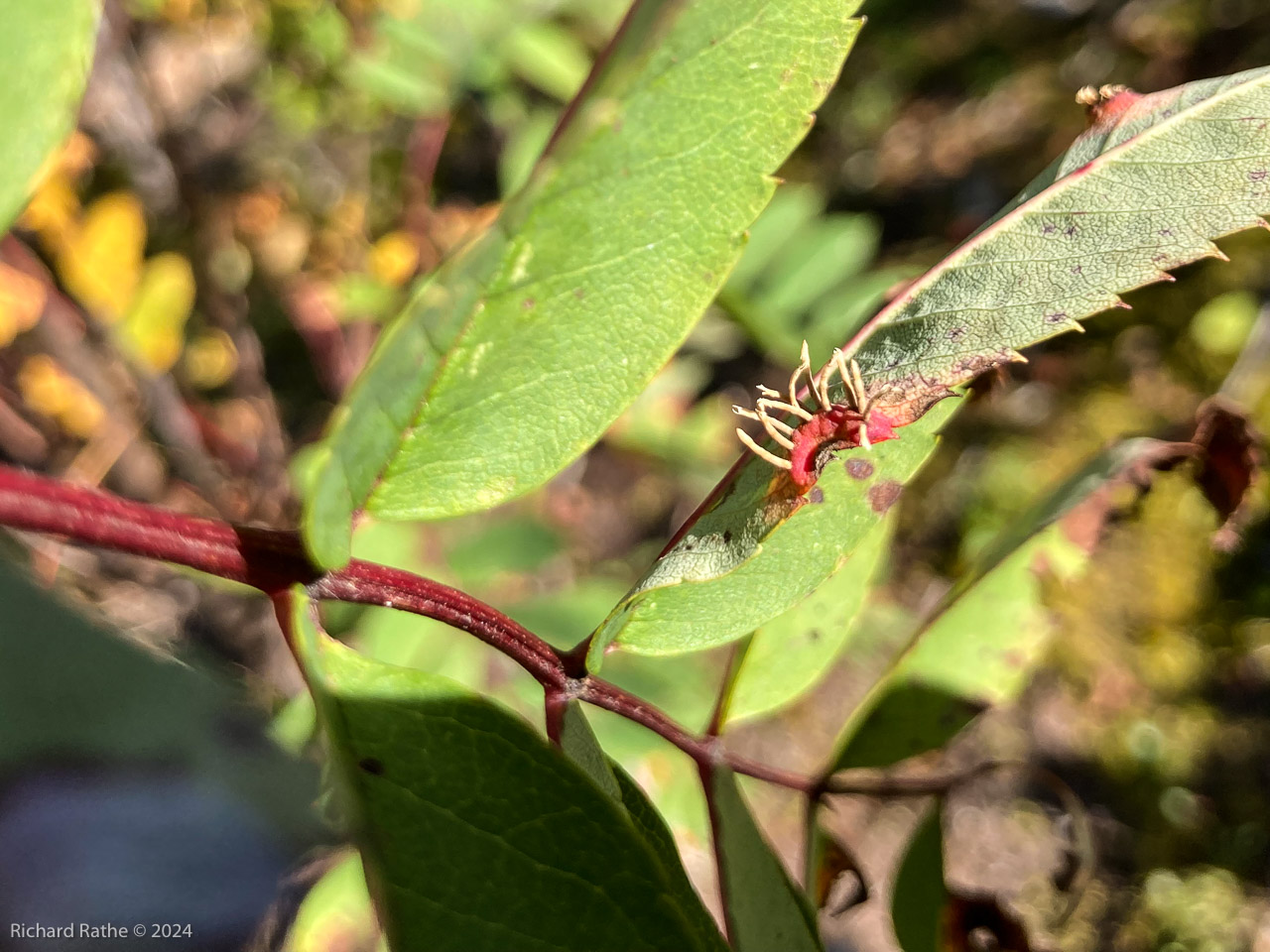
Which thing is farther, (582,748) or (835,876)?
(835,876)

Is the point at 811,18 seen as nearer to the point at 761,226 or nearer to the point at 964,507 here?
the point at 761,226

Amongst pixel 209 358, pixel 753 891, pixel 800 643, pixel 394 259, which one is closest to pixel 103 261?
pixel 209 358

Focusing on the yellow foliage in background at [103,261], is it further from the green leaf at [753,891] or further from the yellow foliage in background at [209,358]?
the green leaf at [753,891]

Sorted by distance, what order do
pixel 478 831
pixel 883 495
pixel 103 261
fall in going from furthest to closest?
pixel 103 261, pixel 883 495, pixel 478 831

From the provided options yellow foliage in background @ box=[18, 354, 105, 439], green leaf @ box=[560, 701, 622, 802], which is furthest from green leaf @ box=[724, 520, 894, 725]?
yellow foliage in background @ box=[18, 354, 105, 439]

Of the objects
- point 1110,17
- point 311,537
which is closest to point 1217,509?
point 311,537

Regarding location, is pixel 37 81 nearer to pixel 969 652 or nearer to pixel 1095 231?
pixel 1095 231
